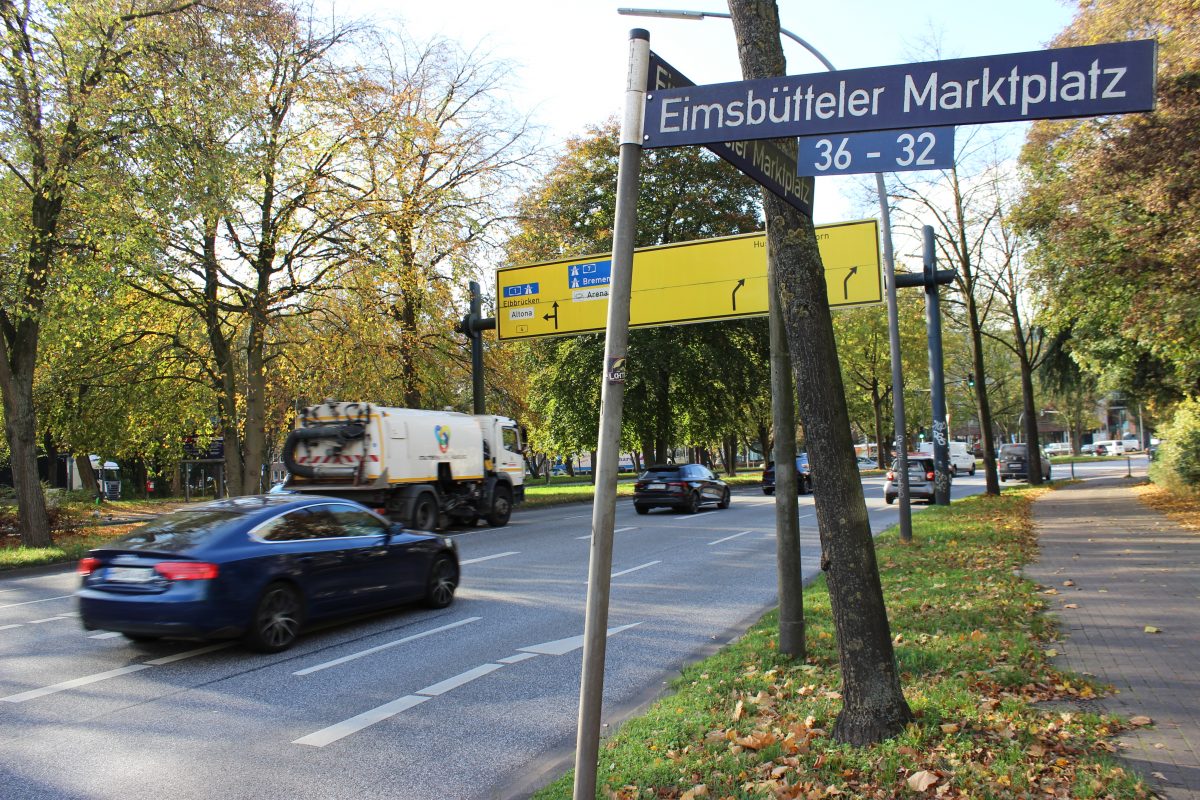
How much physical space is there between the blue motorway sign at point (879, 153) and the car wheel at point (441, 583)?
23.1 feet

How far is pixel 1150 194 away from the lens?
12266 mm

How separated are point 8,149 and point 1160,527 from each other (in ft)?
73.1

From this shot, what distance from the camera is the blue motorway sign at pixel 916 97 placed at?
3.25 m

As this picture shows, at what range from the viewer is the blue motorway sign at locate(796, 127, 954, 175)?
4.16 m

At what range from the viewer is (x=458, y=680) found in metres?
6.87

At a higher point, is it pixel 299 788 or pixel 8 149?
pixel 8 149

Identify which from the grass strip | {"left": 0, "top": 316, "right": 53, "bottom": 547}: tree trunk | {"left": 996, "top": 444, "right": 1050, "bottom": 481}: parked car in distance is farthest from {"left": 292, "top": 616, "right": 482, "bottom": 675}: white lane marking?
{"left": 996, "top": 444, "right": 1050, "bottom": 481}: parked car in distance

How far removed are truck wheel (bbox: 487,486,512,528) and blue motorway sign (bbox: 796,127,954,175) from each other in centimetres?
1879

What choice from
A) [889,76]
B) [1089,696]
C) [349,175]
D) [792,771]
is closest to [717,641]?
[1089,696]

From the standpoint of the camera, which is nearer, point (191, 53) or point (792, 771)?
point (792, 771)

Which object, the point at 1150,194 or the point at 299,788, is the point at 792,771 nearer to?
the point at 299,788

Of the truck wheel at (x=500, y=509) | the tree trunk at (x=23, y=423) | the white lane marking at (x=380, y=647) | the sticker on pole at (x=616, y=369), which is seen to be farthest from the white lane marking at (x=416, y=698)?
the truck wheel at (x=500, y=509)

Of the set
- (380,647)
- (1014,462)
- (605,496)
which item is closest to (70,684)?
(380,647)

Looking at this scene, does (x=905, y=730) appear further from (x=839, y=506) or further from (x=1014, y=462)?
(x=1014, y=462)
